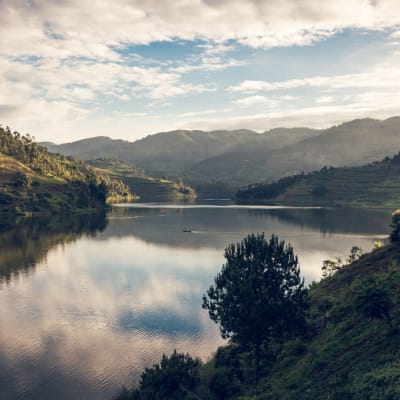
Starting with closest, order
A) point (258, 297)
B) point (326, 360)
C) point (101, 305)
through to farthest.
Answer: point (326, 360)
point (258, 297)
point (101, 305)

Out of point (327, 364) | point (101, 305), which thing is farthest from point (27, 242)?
point (327, 364)

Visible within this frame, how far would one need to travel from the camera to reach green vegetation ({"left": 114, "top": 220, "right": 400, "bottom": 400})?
99.0ft

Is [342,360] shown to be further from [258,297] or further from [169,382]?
[169,382]

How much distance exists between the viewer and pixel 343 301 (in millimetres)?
53500

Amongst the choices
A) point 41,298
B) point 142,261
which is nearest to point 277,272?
point 41,298

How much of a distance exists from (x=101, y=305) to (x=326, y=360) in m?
53.2

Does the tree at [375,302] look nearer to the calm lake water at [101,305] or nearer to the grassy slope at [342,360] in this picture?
the grassy slope at [342,360]

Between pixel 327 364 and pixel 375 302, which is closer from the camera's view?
pixel 375 302

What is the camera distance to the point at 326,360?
37.9 meters

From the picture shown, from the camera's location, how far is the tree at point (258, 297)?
141 feet

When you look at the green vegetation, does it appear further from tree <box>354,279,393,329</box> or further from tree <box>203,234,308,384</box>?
tree <box>203,234,308,384</box>

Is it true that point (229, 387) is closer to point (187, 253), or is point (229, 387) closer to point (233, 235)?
point (187, 253)

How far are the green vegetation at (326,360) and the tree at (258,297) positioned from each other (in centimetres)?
38

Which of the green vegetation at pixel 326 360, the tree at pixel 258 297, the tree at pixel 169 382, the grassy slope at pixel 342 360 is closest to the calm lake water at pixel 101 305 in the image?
the tree at pixel 169 382
